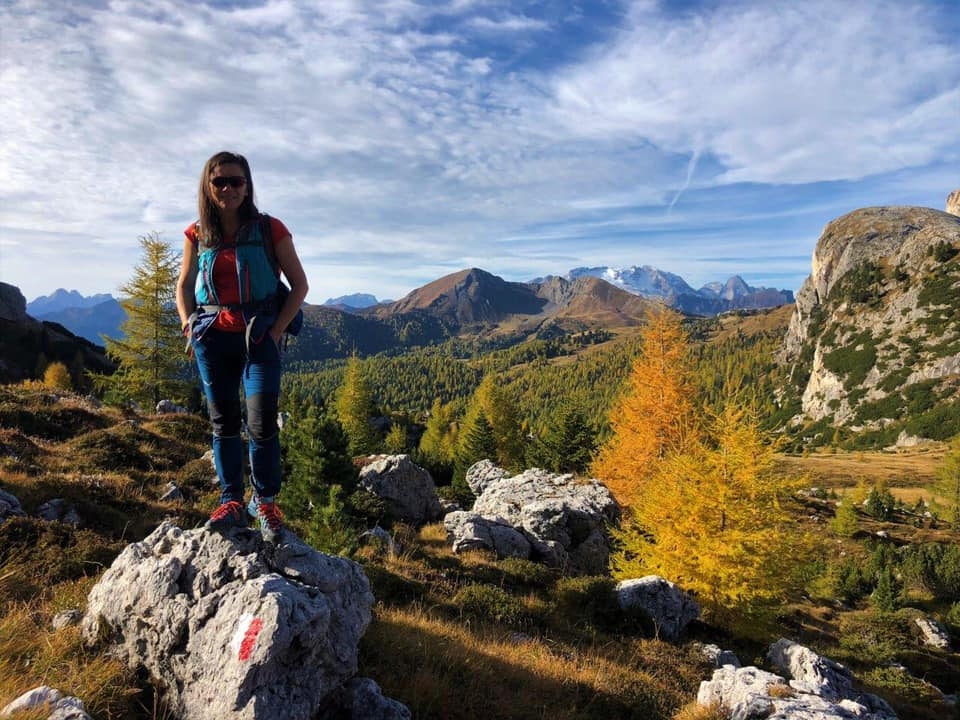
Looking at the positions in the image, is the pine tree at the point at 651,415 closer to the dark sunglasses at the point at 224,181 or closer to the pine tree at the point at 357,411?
the dark sunglasses at the point at 224,181

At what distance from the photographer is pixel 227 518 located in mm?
4969

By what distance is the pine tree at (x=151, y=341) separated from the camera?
95.0ft

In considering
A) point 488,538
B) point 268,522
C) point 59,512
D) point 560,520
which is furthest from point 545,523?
point 268,522

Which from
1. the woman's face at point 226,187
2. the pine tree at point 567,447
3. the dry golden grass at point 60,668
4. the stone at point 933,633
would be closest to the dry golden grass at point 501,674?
the dry golden grass at point 60,668

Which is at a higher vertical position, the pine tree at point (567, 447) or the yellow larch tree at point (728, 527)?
the yellow larch tree at point (728, 527)

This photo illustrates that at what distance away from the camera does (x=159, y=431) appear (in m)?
22.0

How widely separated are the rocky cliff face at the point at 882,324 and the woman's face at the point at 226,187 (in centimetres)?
15763

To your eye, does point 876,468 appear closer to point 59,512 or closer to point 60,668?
point 59,512

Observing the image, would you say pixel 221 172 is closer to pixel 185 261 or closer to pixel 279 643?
pixel 185 261

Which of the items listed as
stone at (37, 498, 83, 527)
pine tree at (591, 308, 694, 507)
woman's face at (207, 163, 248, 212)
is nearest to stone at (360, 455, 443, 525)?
pine tree at (591, 308, 694, 507)

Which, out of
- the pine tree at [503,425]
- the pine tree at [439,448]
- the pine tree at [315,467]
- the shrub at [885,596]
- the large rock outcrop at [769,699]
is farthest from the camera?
the pine tree at [503,425]

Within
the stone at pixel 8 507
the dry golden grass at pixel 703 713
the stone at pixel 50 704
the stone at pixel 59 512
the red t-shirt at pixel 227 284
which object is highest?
the red t-shirt at pixel 227 284

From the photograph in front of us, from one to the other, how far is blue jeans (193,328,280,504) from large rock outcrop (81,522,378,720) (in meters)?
0.64

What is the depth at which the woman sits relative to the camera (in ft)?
14.9
